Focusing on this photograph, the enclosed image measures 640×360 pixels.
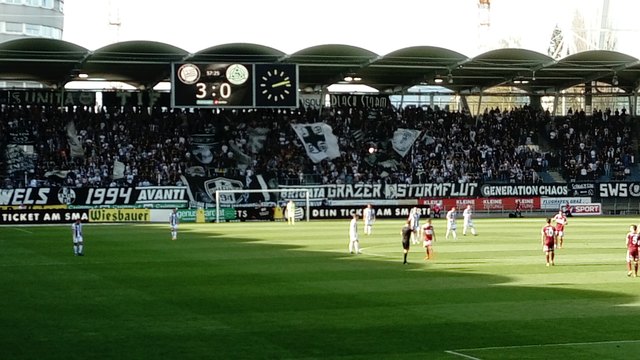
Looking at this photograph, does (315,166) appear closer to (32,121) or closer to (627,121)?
(32,121)

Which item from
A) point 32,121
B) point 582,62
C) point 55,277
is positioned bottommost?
point 55,277

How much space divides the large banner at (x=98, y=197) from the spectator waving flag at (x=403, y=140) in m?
17.9

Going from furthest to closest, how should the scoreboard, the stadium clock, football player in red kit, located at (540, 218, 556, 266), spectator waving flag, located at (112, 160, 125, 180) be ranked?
spectator waving flag, located at (112, 160, 125, 180) < the stadium clock < the scoreboard < football player in red kit, located at (540, 218, 556, 266)

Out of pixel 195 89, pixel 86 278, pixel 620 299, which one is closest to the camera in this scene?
pixel 620 299

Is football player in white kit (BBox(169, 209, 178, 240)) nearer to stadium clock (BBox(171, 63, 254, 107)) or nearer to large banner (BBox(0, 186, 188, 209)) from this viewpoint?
stadium clock (BBox(171, 63, 254, 107))

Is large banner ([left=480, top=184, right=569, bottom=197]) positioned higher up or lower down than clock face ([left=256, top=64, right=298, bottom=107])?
lower down

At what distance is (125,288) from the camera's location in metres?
29.4

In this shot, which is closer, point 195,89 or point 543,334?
point 543,334

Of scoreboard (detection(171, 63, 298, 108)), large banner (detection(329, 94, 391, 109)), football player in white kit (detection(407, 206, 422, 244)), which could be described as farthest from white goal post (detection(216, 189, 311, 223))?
football player in white kit (detection(407, 206, 422, 244))

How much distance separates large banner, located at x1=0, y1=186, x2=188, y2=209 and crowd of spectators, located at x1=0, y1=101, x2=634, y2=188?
1.35 meters

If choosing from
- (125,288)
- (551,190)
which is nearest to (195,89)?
(551,190)

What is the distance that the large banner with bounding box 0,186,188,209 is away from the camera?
6738 centimetres

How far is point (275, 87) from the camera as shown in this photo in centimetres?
6719

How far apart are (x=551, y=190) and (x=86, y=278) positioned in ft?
170
